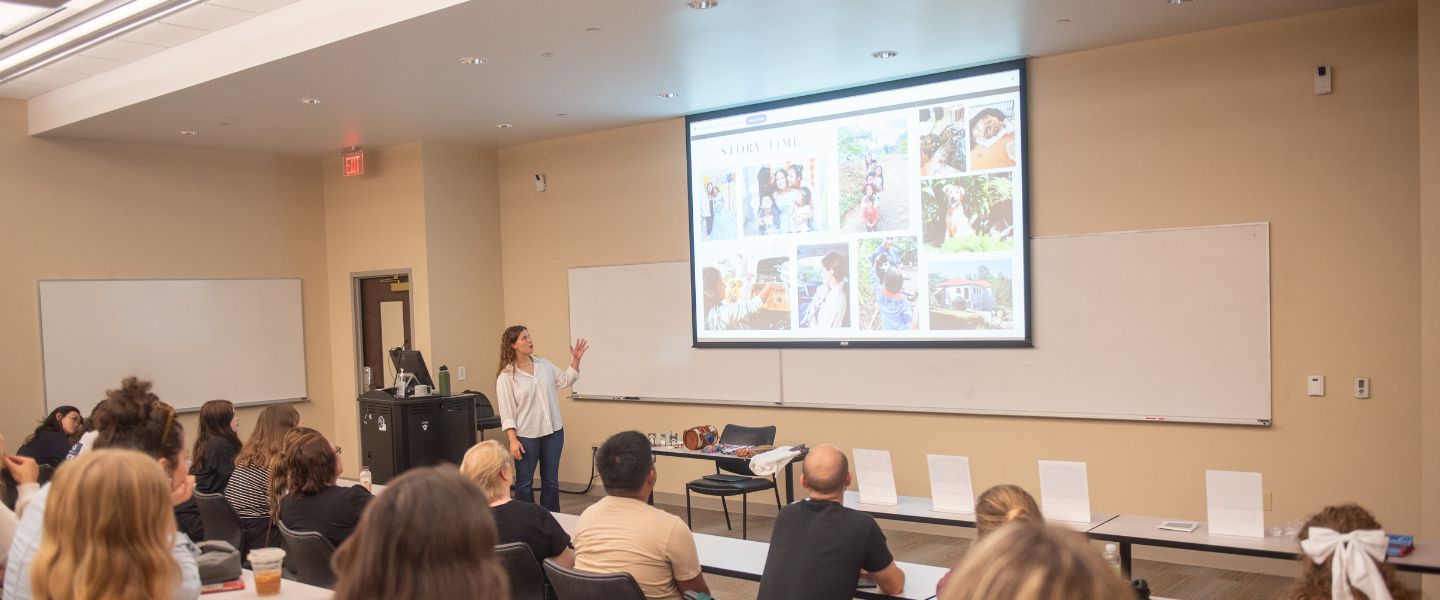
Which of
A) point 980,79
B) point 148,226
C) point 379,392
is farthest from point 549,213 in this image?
point 980,79

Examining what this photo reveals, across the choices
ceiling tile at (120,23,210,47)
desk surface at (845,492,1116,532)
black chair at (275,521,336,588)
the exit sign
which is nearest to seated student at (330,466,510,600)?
black chair at (275,521,336,588)

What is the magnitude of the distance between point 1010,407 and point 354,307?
5.83 meters

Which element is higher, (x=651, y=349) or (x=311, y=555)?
(x=651, y=349)

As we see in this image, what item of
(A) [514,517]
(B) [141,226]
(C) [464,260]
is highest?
(B) [141,226]

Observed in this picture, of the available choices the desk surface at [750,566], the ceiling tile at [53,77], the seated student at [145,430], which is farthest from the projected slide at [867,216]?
the seated student at [145,430]

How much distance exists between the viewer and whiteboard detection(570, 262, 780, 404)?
742 centimetres

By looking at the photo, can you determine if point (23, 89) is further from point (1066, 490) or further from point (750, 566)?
point (1066, 490)

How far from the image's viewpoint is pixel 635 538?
312 cm

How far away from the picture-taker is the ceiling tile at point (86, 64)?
6.57 metres

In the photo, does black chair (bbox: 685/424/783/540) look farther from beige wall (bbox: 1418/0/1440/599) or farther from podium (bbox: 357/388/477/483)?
beige wall (bbox: 1418/0/1440/599)

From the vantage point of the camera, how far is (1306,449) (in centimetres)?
526

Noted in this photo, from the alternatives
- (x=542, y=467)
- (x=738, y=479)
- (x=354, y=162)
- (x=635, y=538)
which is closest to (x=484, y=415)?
(x=542, y=467)

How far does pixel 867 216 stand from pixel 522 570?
158 inches

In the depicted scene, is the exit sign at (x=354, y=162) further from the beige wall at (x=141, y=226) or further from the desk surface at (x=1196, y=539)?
the desk surface at (x=1196, y=539)
